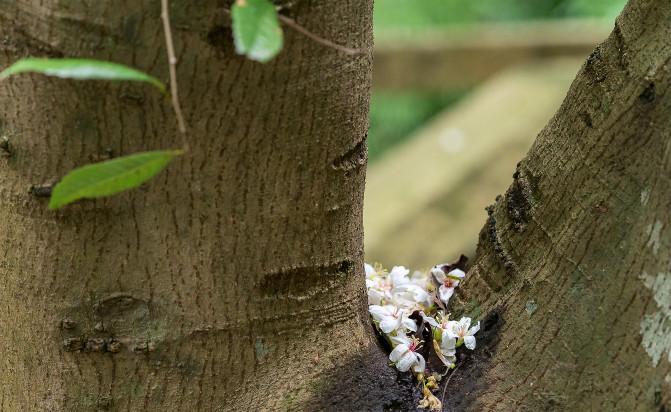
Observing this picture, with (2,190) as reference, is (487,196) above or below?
above

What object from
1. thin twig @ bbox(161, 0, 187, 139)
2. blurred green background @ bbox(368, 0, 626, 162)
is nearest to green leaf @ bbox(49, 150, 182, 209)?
thin twig @ bbox(161, 0, 187, 139)

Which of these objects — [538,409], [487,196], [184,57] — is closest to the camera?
[184,57]

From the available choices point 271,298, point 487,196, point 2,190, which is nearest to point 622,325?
point 271,298

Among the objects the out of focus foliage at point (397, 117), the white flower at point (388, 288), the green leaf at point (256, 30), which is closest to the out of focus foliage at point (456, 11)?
the out of focus foliage at point (397, 117)

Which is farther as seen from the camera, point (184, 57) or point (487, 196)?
point (487, 196)

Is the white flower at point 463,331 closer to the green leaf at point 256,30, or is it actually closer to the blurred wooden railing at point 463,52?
the green leaf at point 256,30

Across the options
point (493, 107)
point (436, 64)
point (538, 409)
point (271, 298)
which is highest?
point (436, 64)

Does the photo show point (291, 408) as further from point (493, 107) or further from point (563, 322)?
point (493, 107)
